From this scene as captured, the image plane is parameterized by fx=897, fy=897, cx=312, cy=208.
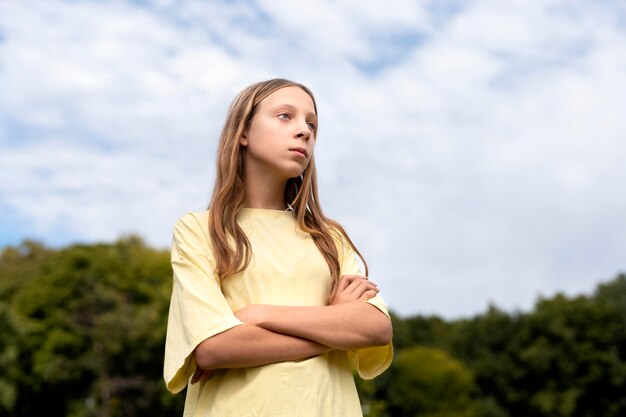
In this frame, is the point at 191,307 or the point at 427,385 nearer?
the point at 191,307

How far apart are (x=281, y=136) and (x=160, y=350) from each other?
159 ft

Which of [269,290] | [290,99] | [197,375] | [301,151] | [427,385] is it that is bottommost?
[197,375]

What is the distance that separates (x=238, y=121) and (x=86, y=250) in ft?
161

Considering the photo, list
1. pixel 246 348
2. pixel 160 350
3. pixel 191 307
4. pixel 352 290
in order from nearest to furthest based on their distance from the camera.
Result: pixel 246 348 → pixel 191 307 → pixel 352 290 → pixel 160 350

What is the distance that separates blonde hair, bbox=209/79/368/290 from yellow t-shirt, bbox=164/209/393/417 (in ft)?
0.18

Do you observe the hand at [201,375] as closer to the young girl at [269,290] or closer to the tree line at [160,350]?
the young girl at [269,290]

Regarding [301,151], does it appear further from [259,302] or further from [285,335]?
[285,335]

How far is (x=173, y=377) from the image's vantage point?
3801 mm

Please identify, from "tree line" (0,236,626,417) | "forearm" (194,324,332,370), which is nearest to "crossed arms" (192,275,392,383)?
"forearm" (194,324,332,370)

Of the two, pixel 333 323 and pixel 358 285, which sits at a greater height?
pixel 358 285

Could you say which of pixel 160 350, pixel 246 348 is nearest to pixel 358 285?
pixel 246 348

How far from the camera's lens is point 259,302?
12.9ft

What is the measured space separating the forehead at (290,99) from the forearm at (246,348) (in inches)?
43.7

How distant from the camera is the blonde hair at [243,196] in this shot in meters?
4.07
